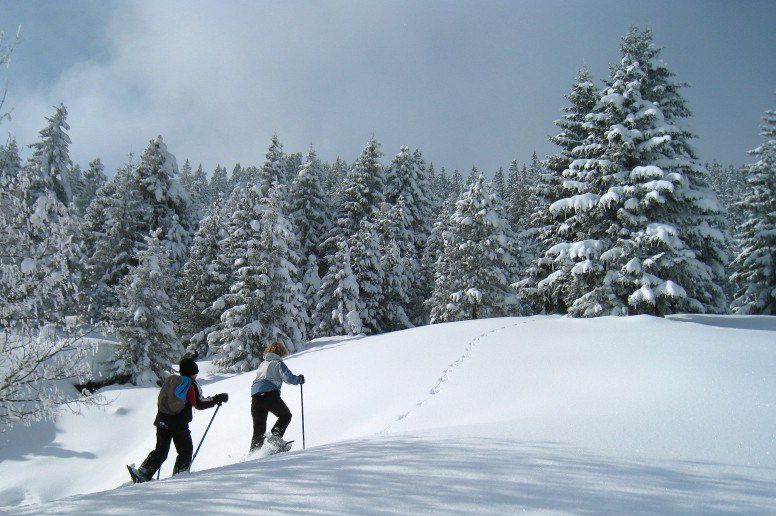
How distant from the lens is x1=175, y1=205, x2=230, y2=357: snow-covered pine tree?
31484mm

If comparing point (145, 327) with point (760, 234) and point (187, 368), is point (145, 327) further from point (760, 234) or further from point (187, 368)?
point (760, 234)

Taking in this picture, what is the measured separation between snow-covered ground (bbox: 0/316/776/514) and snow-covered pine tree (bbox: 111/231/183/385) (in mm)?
5896

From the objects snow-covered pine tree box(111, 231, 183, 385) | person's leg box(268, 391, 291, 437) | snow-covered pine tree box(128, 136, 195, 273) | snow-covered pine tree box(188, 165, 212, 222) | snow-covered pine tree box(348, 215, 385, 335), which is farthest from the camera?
A: snow-covered pine tree box(188, 165, 212, 222)

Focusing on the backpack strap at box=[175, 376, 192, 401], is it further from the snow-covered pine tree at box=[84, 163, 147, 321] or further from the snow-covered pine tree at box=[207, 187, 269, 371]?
the snow-covered pine tree at box=[84, 163, 147, 321]

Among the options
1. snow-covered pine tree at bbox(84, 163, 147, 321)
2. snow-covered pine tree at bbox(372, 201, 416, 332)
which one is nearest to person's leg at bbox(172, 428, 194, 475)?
snow-covered pine tree at bbox(372, 201, 416, 332)

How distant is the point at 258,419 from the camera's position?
26.2ft

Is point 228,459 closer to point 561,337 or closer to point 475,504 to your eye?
point 475,504

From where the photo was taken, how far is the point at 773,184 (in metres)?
26.3

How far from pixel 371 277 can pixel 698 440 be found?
1014 inches

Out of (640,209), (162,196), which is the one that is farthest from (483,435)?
(162,196)

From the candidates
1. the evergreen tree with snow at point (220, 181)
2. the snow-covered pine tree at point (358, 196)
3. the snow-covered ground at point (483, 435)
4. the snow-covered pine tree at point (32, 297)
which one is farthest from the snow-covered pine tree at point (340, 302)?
the evergreen tree with snow at point (220, 181)

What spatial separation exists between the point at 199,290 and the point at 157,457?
90.0 ft

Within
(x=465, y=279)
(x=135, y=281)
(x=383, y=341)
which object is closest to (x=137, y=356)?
(x=135, y=281)

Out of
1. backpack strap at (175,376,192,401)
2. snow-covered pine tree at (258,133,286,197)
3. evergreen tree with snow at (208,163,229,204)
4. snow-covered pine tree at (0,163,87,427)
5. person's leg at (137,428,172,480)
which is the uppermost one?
evergreen tree with snow at (208,163,229,204)
